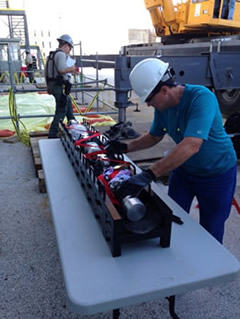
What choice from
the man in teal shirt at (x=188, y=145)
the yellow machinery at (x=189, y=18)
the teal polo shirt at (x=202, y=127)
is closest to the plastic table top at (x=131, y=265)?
the man in teal shirt at (x=188, y=145)

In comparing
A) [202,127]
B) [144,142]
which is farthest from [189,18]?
[202,127]

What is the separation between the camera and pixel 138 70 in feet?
5.73

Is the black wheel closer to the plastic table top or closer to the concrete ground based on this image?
the concrete ground

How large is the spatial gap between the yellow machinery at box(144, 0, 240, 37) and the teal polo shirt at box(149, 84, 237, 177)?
6526 mm

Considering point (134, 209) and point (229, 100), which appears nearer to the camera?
point (134, 209)

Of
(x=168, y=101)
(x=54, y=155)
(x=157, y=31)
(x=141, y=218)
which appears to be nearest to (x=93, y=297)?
(x=141, y=218)

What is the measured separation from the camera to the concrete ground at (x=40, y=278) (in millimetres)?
2033

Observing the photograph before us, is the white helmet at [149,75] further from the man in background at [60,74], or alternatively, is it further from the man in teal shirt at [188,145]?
the man in background at [60,74]

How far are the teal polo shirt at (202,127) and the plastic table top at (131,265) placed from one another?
0.46m

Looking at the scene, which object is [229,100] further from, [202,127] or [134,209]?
[134,209]

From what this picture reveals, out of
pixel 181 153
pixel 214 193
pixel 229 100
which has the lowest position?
pixel 229 100

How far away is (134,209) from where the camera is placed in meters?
1.29

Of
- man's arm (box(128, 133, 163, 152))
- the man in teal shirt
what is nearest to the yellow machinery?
man's arm (box(128, 133, 163, 152))

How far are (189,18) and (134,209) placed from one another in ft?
26.9
